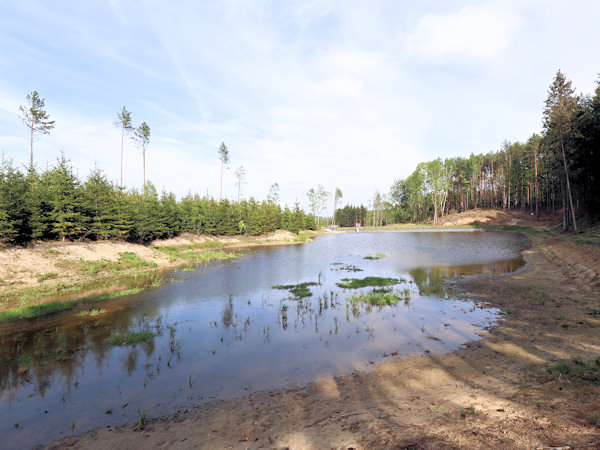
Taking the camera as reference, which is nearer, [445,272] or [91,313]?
[91,313]

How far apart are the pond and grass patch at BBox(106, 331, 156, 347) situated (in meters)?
0.05

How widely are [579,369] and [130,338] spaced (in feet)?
54.0

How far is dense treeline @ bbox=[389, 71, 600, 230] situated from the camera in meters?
40.4

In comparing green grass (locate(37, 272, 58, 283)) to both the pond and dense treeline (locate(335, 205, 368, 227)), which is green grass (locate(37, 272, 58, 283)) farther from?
dense treeline (locate(335, 205, 368, 227))

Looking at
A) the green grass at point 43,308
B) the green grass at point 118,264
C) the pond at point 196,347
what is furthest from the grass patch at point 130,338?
the green grass at point 118,264

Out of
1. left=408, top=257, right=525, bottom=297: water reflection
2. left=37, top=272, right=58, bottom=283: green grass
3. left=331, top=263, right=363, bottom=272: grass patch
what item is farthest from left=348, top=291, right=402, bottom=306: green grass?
left=37, top=272, right=58, bottom=283: green grass

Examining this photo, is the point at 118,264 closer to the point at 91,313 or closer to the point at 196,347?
the point at 91,313

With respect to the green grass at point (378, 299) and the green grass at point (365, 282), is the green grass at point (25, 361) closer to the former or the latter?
the green grass at point (378, 299)

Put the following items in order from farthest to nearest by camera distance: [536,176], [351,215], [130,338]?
[351,215] < [536,176] < [130,338]

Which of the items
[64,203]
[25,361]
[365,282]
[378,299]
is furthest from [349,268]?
[64,203]

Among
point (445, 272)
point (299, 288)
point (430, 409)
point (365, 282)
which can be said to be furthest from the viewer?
point (445, 272)

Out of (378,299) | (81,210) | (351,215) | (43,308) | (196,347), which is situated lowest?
(196,347)

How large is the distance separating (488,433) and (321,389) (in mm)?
4479

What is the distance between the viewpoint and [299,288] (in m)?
22.3
